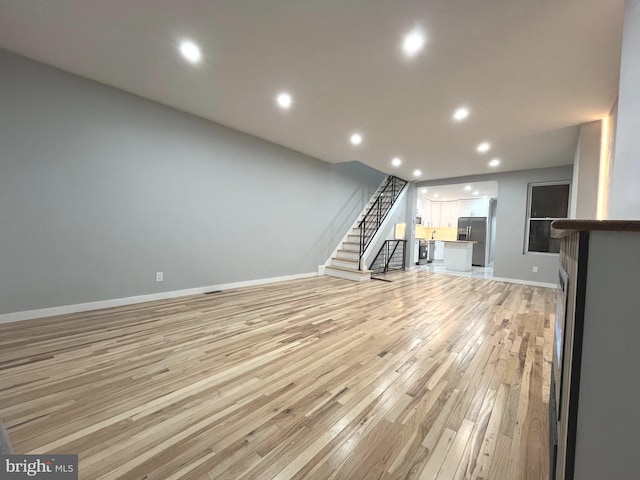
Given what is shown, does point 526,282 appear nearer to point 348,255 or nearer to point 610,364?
point 348,255

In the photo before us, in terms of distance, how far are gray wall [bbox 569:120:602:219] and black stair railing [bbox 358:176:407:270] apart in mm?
3842

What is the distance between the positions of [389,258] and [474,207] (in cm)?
540

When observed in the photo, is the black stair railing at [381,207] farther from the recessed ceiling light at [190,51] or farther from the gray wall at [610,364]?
the gray wall at [610,364]

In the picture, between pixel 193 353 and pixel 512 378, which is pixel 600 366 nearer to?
pixel 512 378

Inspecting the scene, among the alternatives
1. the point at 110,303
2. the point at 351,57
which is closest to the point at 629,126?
the point at 351,57

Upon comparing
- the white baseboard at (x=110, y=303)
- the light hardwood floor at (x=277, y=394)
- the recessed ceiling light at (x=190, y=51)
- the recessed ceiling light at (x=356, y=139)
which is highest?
the recessed ceiling light at (x=356, y=139)

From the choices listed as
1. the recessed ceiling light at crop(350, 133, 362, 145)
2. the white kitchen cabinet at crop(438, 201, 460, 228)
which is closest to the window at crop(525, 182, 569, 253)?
the recessed ceiling light at crop(350, 133, 362, 145)

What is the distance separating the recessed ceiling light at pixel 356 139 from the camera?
458 centimetres

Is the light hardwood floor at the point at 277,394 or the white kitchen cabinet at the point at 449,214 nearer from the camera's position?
the light hardwood floor at the point at 277,394

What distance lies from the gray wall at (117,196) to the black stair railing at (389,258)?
10.3 ft

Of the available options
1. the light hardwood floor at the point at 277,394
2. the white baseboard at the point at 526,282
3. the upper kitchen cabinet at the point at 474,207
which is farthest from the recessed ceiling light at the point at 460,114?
the upper kitchen cabinet at the point at 474,207

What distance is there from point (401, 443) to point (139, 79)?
4.28 metres

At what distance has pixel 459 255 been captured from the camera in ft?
26.7

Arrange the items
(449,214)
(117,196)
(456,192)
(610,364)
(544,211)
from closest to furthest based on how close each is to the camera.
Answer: (610,364)
(117,196)
(544,211)
(456,192)
(449,214)
